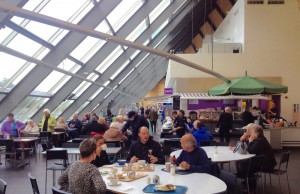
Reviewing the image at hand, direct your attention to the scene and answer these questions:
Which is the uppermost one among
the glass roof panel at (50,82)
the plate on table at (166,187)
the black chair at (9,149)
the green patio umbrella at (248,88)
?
the glass roof panel at (50,82)

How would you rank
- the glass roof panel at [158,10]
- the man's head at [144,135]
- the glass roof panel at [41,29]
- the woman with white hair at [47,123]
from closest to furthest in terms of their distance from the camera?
1. the man's head at [144,135]
2. the glass roof panel at [41,29]
3. the woman with white hair at [47,123]
4. the glass roof panel at [158,10]

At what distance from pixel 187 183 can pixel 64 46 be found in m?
7.60

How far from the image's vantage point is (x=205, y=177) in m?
4.37

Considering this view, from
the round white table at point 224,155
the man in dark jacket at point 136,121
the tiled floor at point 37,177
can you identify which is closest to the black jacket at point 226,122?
the tiled floor at point 37,177

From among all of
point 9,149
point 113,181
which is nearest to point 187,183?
point 113,181

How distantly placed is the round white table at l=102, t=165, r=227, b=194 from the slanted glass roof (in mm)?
4655

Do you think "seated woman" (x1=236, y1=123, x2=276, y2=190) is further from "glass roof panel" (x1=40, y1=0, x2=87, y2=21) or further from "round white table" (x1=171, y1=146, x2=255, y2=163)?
"glass roof panel" (x1=40, y1=0, x2=87, y2=21)

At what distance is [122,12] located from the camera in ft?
40.6

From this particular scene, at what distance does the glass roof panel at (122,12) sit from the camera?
1203 centimetres

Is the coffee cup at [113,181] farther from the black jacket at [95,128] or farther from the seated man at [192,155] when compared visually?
the black jacket at [95,128]

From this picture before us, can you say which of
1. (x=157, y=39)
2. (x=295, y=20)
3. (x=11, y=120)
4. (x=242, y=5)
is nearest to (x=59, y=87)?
(x=11, y=120)

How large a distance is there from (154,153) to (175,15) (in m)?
12.8

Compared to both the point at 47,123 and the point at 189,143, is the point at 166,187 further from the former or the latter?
the point at 47,123

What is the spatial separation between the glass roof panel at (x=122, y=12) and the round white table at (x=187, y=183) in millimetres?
8345
